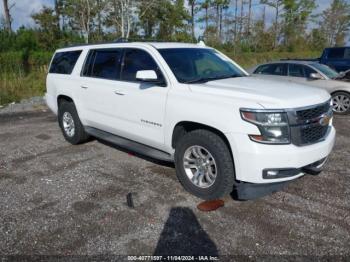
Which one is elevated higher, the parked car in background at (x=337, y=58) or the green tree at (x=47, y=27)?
the green tree at (x=47, y=27)

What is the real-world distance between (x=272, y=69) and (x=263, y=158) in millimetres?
7339

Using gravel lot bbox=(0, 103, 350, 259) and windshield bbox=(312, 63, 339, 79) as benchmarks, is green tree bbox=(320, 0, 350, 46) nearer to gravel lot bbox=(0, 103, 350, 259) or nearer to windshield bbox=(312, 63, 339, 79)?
windshield bbox=(312, 63, 339, 79)

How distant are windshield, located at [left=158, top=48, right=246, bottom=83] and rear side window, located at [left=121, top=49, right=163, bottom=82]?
20 centimetres

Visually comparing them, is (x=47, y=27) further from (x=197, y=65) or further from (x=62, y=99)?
(x=197, y=65)

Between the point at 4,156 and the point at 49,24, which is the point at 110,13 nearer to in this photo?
the point at 49,24

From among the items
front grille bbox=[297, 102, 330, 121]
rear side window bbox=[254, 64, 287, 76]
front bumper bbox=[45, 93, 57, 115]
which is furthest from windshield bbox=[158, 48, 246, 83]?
rear side window bbox=[254, 64, 287, 76]

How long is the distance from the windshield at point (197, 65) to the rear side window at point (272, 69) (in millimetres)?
5171

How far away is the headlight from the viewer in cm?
340

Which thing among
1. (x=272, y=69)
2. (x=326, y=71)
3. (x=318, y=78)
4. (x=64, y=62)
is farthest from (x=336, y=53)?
(x=64, y=62)

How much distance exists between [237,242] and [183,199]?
104 cm

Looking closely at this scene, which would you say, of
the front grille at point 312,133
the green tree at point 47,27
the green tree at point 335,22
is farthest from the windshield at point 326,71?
the green tree at point 335,22

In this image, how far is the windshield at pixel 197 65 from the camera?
4.40m

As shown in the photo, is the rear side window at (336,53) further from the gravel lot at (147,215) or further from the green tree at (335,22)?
the green tree at (335,22)

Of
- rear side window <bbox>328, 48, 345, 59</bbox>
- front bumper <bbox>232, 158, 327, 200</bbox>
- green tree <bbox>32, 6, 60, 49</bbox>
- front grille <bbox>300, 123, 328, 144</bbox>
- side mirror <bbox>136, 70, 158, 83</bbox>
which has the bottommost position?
front bumper <bbox>232, 158, 327, 200</bbox>
